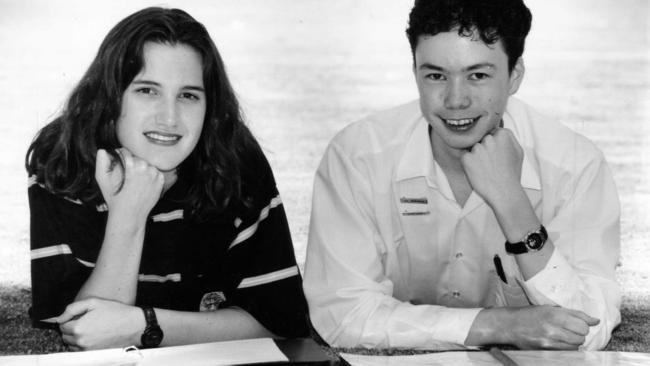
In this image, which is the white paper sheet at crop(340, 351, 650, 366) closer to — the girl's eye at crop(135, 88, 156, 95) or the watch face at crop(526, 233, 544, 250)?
the watch face at crop(526, 233, 544, 250)

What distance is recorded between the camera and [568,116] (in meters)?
2.07

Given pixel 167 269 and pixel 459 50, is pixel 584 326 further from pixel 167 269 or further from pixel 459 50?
pixel 167 269

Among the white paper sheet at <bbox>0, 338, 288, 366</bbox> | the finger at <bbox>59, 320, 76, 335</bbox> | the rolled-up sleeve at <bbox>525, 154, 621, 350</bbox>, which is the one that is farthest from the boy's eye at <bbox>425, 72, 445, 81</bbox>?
the finger at <bbox>59, 320, 76, 335</bbox>

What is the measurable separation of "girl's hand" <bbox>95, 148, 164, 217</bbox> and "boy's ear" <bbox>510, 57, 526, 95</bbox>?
2.55 ft

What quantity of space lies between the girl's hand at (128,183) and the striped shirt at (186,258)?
71mm

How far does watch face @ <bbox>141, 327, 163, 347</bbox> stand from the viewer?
5.33 ft

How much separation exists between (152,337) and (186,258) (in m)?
0.23

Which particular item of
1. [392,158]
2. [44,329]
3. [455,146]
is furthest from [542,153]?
[44,329]

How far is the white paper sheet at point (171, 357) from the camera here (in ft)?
3.98

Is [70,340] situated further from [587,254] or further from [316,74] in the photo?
[587,254]

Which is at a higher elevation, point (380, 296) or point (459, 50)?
point (459, 50)

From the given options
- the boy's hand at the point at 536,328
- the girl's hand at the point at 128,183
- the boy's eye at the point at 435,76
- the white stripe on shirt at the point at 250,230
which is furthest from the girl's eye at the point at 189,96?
the boy's hand at the point at 536,328

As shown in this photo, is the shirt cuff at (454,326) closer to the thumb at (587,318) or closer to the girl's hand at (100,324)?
the thumb at (587,318)

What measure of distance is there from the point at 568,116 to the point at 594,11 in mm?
266
